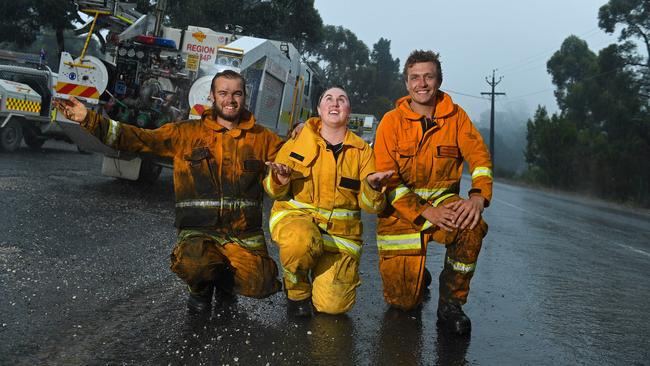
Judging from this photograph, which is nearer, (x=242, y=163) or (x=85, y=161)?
Result: (x=242, y=163)

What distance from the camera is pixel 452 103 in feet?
13.9

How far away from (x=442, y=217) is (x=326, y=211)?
2.39 feet

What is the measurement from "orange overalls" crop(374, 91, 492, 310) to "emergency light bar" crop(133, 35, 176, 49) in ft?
21.4

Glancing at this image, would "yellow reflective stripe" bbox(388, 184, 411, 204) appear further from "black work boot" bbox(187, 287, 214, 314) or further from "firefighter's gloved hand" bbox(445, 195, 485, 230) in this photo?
"black work boot" bbox(187, 287, 214, 314)

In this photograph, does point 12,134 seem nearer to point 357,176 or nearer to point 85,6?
point 85,6

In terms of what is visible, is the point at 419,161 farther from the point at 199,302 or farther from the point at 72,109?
the point at 72,109

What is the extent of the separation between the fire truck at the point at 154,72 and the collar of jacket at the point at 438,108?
16.8 ft

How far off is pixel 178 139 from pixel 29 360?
63.7 inches

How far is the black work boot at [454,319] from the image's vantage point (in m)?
3.67

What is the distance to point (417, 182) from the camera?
4.15 m

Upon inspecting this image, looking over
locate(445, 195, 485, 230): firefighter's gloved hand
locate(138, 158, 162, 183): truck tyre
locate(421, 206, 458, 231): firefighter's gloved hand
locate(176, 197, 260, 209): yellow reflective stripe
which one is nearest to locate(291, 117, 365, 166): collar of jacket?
locate(176, 197, 260, 209): yellow reflective stripe

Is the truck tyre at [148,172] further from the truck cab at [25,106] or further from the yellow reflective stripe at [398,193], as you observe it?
the yellow reflective stripe at [398,193]

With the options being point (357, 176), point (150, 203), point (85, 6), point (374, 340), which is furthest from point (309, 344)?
point (85, 6)

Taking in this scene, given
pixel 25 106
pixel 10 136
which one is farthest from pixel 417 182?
pixel 10 136
